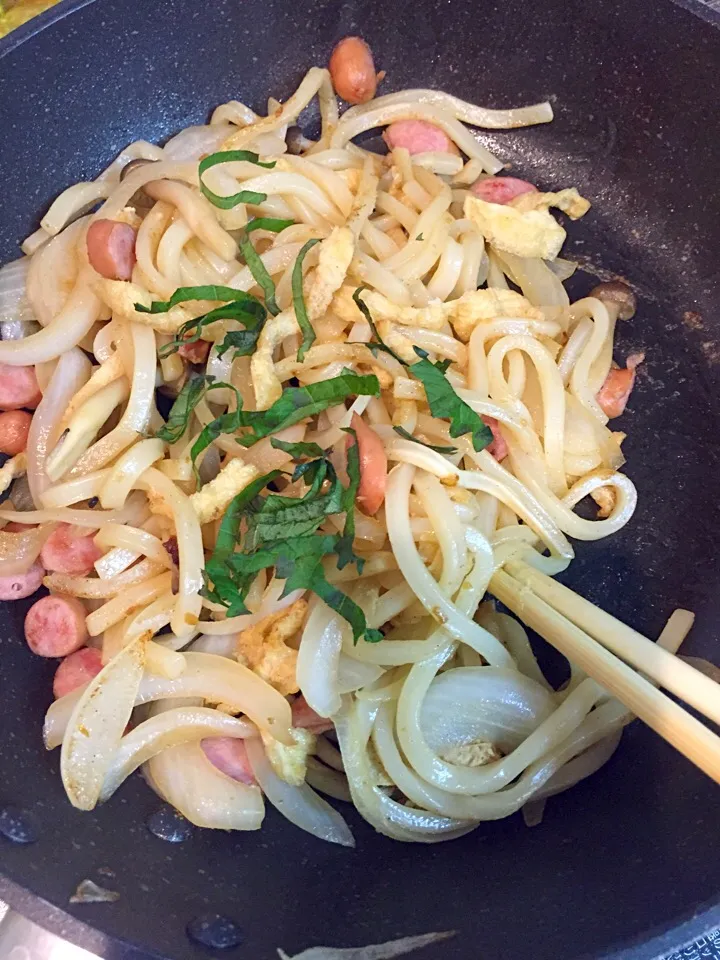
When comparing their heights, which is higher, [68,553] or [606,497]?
[606,497]

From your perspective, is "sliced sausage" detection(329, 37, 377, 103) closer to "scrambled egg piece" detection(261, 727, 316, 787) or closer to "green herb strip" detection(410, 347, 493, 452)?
"green herb strip" detection(410, 347, 493, 452)

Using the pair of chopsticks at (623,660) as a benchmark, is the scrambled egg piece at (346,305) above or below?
above

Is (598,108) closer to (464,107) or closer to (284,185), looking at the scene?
(464,107)

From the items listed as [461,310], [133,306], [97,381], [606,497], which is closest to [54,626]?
[97,381]

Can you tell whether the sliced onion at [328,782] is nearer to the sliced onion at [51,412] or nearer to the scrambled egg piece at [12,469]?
the sliced onion at [51,412]

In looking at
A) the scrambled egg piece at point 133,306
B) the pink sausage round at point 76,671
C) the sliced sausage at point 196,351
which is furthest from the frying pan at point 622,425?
the sliced sausage at point 196,351

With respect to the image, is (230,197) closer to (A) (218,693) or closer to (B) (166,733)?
(A) (218,693)
